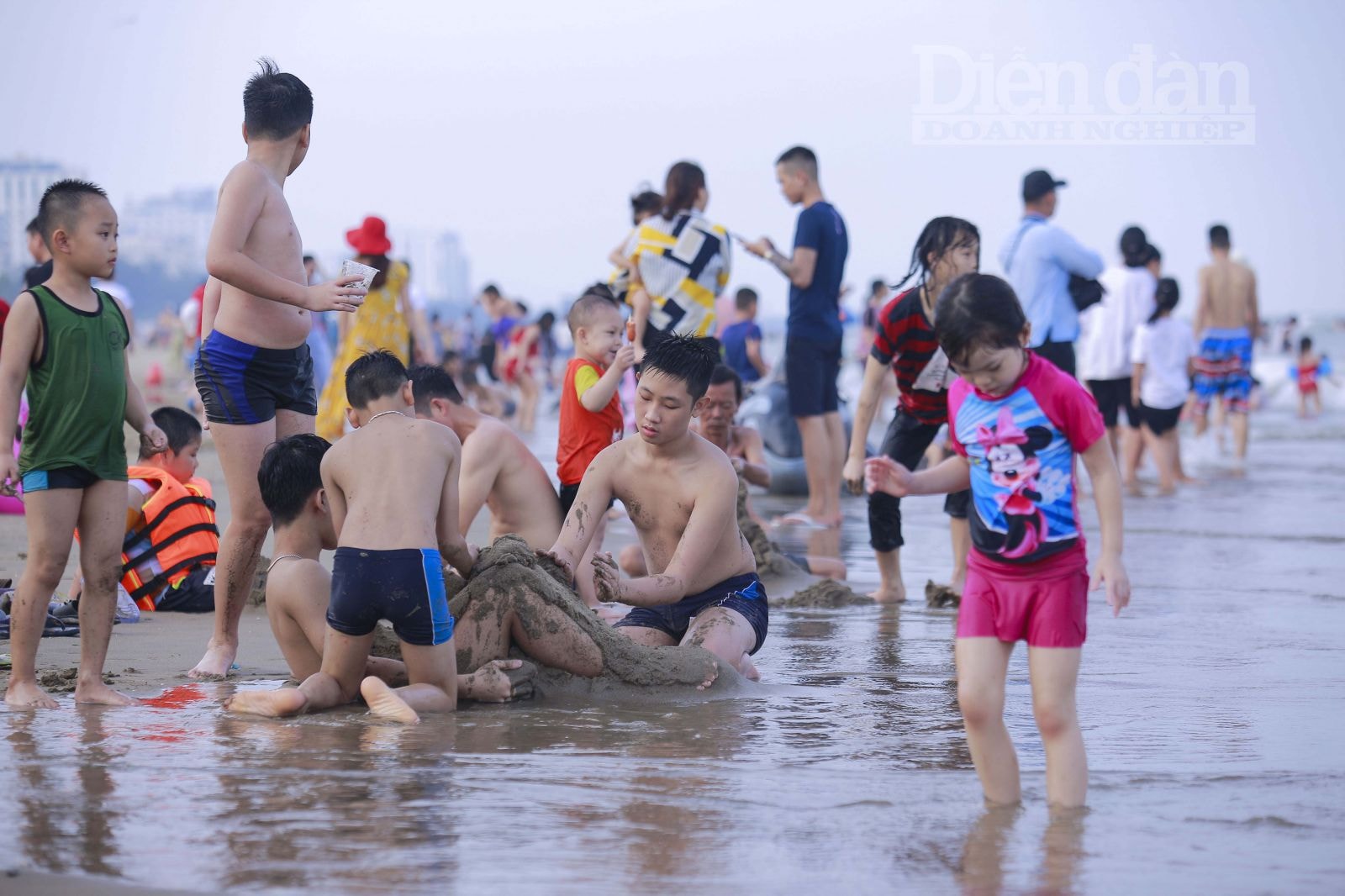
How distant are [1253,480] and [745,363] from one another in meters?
4.70

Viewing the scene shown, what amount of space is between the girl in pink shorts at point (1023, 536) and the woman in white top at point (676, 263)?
15.5 ft

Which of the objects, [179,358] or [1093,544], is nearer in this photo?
[1093,544]

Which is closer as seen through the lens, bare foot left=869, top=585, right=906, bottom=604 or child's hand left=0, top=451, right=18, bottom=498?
child's hand left=0, top=451, right=18, bottom=498

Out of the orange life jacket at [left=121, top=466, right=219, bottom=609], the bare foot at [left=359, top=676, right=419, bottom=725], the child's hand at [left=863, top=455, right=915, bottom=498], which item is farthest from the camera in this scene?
the orange life jacket at [left=121, top=466, right=219, bottom=609]

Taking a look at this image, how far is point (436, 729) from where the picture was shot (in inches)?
154

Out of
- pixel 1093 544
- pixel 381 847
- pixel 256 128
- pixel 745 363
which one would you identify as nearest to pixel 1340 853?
pixel 381 847

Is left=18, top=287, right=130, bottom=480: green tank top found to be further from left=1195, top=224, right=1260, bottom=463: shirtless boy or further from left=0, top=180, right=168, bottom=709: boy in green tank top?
left=1195, top=224, right=1260, bottom=463: shirtless boy

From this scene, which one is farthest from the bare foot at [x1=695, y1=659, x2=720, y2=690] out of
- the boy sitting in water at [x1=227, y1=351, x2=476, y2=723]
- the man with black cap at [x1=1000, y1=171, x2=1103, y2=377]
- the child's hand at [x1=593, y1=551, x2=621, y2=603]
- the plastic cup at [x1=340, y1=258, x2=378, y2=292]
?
the man with black cap at [x1=1000, y1=171, x2=1103, y2=377]

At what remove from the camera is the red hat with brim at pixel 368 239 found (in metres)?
9.55

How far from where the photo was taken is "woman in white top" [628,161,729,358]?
808cm

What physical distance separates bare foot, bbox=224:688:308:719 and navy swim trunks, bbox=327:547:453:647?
226 millimetres

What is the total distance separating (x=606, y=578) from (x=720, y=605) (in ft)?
2.79

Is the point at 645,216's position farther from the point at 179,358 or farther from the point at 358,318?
the point at 179,358

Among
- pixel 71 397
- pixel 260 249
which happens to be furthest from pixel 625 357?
pixel 71 397
